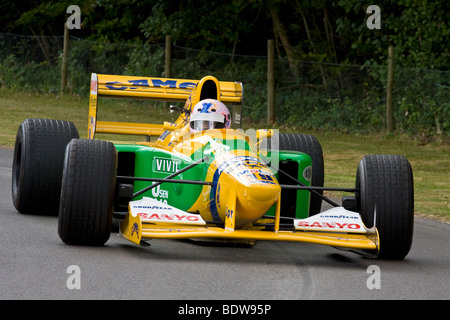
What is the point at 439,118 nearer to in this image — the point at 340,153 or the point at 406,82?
the point at 406,82

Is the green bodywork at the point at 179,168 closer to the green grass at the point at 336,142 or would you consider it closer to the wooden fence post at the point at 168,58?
the green grass at the point at 336,142

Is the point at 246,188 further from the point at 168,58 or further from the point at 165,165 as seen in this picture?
the point at 168,58

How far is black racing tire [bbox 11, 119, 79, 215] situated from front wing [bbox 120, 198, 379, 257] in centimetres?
169

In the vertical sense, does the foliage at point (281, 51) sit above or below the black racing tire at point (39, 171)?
above

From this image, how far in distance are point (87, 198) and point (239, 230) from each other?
1244 mm

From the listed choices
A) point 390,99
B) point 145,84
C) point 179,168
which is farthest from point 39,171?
point 390,99

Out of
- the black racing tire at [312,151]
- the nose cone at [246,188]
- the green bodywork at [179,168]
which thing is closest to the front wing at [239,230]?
the nose cone at [246,188]

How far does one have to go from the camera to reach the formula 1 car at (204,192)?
727 cm

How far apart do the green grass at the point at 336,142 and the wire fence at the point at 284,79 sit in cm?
60

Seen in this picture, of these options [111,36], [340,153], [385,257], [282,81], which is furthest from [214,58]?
[385,257]

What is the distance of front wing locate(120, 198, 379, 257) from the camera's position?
7090 millimetres

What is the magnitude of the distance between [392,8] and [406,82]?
2.77m

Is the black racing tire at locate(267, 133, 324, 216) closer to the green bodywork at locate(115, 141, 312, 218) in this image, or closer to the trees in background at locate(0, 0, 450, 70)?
the green bodywork at locate(115, 141, 312, 218)

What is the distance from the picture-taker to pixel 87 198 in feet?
24.1
